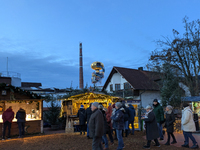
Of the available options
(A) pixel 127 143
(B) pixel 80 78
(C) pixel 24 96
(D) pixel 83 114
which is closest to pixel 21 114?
(C) pixel 24 96

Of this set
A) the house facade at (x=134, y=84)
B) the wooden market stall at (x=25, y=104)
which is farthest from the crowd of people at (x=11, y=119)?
the house facade at (x=134, y=84)

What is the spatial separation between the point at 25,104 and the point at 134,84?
53.4ft

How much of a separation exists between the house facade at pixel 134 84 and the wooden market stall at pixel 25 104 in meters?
13.8

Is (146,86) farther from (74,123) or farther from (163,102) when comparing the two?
(74,123)

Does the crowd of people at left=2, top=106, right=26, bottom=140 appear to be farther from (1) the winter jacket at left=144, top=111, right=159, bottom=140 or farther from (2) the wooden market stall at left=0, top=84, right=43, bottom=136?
(1) the winter jacket at left=144, top=111, right=159, bottom=140

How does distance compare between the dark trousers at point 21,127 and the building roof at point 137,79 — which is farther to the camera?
the building roof at point 137,79

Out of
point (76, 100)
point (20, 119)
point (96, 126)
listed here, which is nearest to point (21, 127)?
point (20, 119)

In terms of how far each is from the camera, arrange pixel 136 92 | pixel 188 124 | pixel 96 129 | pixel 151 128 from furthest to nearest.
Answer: pixel 136 92
pixel 188 124
pixel 151 128
pixel 96 129

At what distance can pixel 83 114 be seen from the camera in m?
10.5

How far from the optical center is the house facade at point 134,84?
2567cm

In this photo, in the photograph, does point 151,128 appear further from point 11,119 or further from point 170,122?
point 11,119

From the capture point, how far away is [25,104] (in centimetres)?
1270

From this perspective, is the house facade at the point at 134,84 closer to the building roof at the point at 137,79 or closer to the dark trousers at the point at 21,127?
the building roof at the point at 137,79

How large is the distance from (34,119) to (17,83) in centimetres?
2197
